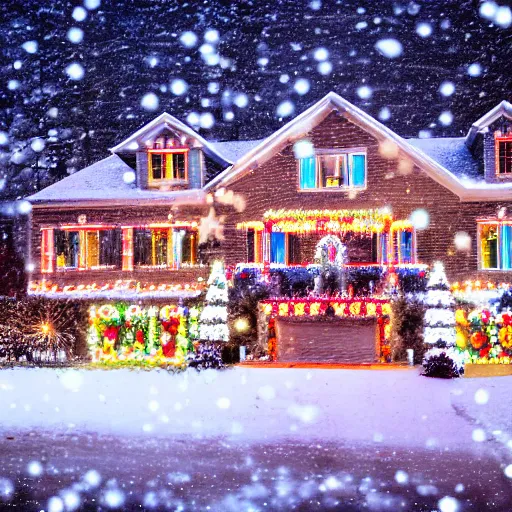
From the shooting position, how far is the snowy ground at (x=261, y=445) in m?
6.16

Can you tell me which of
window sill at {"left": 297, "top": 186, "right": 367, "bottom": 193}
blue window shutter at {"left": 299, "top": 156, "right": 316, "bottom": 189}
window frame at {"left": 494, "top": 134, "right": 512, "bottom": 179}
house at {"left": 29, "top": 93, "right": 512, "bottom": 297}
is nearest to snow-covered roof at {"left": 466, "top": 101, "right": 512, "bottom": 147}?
house at {"left": 29, "top": 93, "right": 512, "bottom": 297}

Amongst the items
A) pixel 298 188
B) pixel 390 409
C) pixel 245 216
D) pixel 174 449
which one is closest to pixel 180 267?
pixel 245 216

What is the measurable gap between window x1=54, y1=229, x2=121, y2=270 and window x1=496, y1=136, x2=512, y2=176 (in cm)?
987

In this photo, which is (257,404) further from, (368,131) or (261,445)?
(368,131)

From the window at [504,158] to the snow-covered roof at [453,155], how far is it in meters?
0.52

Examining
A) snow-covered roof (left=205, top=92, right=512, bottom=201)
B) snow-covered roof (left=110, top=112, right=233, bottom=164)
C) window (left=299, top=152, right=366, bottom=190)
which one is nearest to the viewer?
snow-covered roof (left=205, top=92, right=512, bottom=201)

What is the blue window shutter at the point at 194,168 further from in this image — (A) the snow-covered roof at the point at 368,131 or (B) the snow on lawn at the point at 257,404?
(B) the snow on lawn at the point at 257,404

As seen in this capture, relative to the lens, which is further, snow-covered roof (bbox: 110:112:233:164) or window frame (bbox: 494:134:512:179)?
snow-covered roof (bbox: 110:112:233:164)

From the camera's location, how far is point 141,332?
18609 mm

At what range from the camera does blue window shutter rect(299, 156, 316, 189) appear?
62.6 feet

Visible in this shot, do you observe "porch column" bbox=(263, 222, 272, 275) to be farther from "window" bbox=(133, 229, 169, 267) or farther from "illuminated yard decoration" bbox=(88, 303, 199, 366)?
"window" bbox=(133, 229, 169, 267)

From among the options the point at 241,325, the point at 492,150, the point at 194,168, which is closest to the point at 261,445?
the point at 241,325

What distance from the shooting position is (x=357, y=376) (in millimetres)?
14898

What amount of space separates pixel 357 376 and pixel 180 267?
646 cm
